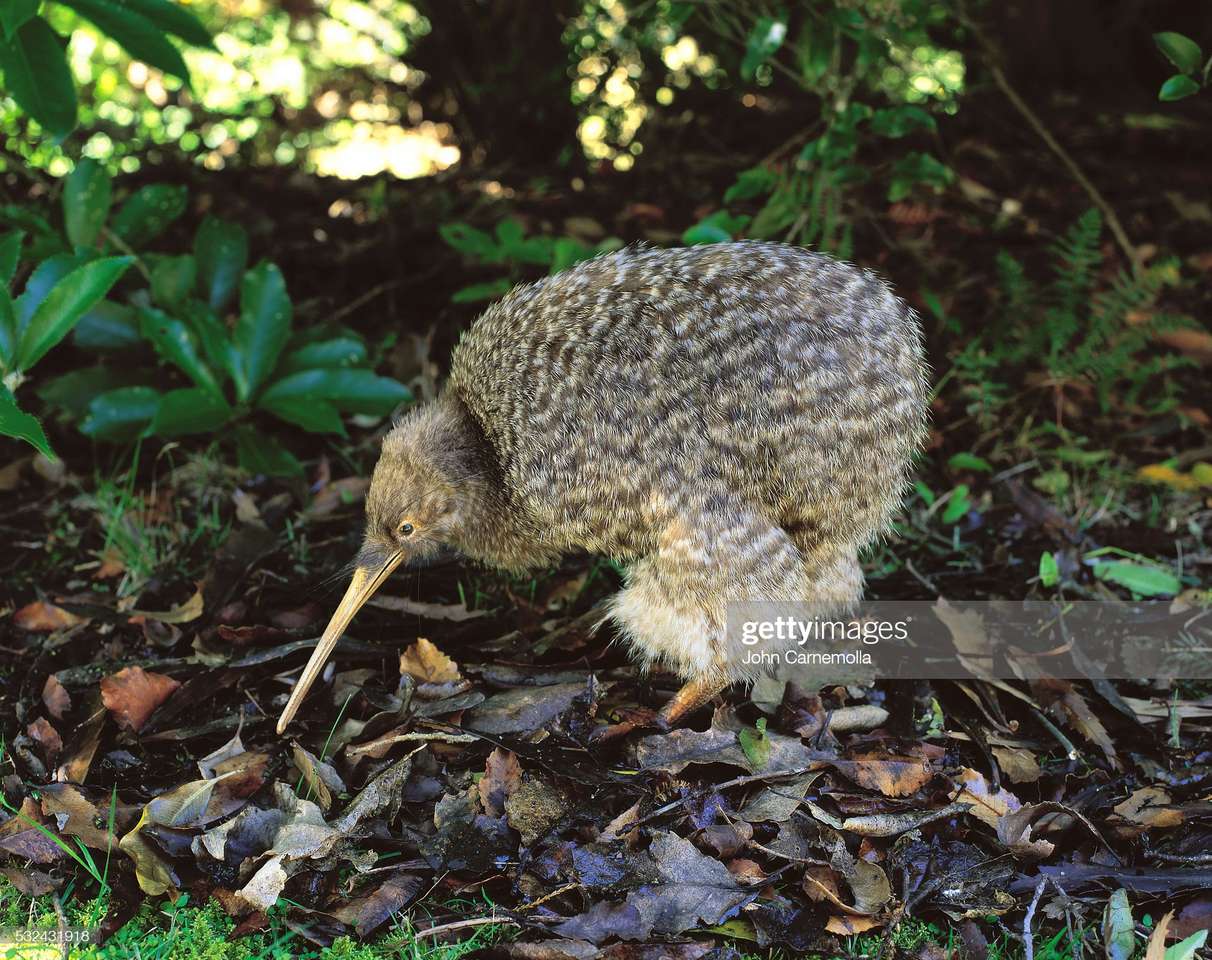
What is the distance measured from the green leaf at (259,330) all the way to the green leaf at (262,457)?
0.15m

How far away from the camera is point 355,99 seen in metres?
6.46

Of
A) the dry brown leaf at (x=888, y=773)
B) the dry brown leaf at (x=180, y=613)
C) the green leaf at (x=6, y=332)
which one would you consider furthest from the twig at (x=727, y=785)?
the green leaf at (x=6, y=332)

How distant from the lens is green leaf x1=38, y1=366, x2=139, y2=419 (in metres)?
4.25

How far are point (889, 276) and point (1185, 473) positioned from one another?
1.53m

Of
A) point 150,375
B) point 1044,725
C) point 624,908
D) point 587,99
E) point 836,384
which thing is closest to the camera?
point 624,908

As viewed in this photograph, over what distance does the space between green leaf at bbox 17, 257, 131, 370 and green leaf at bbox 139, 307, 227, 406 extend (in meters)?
0.54

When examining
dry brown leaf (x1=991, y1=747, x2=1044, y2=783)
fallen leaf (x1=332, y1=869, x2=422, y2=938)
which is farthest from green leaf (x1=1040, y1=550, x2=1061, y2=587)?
fallen leaf (x1=332, y1=869, x2=422, y2=938)

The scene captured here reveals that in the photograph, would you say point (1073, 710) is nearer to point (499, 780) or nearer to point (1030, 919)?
point (1030, 919)

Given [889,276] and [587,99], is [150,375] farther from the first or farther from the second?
[889,276]

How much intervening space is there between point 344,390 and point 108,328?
104cm

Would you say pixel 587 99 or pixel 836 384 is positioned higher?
pixel 587 99

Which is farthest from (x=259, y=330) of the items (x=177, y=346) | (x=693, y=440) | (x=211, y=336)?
(x=693, y=440)

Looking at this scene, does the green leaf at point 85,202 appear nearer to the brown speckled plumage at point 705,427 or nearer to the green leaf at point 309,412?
the green leaf at point 309,412

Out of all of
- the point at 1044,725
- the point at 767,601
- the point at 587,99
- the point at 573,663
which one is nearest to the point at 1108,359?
the point at 1044,725
